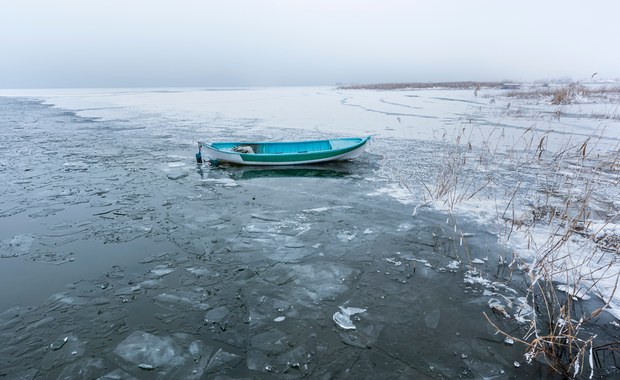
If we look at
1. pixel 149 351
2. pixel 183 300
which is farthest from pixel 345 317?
pixel 149 351

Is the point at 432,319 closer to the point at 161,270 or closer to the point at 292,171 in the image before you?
the point at 161,270

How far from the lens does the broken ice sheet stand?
3881mm

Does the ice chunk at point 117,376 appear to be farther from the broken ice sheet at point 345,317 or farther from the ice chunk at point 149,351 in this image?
the broken ice sheet at point 345,317

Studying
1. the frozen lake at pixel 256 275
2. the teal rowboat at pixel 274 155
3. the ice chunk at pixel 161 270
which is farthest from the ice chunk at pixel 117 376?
the teal rowboat at pixel 274 155

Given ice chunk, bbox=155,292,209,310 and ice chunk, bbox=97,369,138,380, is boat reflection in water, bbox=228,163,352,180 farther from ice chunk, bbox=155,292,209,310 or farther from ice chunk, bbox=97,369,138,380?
ice chunk, bbox=97,369,138,380

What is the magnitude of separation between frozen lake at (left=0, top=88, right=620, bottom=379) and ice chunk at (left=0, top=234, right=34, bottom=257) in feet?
Result: 0.10

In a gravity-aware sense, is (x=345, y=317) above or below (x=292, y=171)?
below

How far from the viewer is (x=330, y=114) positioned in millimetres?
22984

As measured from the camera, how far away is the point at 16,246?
5.60 metres

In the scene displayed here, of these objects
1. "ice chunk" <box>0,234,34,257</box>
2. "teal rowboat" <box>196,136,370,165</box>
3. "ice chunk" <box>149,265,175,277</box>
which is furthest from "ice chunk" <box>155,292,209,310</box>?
"teal rowboat" <box>196,136,370,165</box>

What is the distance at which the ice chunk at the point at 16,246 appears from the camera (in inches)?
Answer: 212

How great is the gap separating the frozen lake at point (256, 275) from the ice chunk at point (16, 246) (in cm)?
3

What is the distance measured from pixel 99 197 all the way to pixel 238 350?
6171mm

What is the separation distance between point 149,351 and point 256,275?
1687 mm
